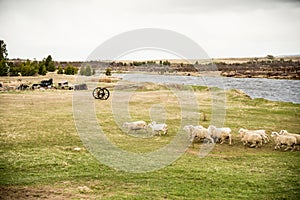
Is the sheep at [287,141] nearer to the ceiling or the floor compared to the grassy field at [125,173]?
nearer to the ceiling

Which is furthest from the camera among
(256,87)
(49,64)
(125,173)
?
(49,64)

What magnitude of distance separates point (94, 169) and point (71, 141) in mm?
4809

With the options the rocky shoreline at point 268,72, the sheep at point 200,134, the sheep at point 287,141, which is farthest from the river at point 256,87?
the rocky shoreline at point 268,72

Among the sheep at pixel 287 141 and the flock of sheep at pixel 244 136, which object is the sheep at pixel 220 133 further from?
the sheep at pixel 287 141

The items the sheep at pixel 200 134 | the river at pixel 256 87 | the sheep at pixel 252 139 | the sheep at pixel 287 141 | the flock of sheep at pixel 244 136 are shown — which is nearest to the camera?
the sheep at pixel 287 141

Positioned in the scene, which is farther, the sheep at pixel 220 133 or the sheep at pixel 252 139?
the sheep at pixel 220 133

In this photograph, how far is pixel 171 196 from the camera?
10.3m

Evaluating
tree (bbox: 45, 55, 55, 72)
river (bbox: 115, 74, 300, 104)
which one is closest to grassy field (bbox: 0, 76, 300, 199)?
river (bbox: 115, 74, 300, 104)

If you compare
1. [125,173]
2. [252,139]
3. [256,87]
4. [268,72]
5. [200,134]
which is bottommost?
[125,173]

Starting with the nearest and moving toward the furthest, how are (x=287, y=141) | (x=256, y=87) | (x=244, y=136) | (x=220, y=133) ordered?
(x=287, y=141) < (x=244, y=136) < (x=220, y=133) < (x=256, y=87)

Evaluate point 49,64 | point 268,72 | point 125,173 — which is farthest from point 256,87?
point 125,173

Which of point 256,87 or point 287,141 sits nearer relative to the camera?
point 287,141

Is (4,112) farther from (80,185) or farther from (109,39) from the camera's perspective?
(80,185)

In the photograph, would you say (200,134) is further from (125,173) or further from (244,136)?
(125,173)
